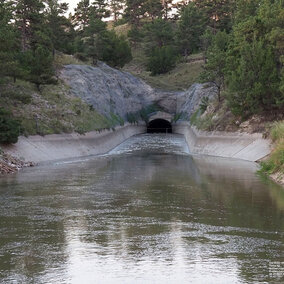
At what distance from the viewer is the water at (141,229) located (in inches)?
599

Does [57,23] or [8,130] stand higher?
[57,23]

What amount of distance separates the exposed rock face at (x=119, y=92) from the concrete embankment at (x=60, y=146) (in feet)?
30.1

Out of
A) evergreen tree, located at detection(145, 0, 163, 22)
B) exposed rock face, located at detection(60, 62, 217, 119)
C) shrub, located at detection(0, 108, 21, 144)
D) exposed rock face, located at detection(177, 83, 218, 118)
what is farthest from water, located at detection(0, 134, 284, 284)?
evergreen tree, located at detection(145, 0, 163, 22)

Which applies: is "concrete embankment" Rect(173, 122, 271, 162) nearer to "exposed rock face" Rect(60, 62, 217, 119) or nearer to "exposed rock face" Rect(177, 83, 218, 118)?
"exposed rock face" Rect(60, 62, 217, 119)

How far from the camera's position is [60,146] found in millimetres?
58625

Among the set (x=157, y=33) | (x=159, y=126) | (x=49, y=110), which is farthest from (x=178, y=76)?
(x=49, y=110)

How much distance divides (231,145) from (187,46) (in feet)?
284

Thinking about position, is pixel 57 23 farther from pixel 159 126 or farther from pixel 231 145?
pixel 231 145

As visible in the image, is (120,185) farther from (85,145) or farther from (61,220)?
(85,145)

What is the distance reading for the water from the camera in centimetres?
1521

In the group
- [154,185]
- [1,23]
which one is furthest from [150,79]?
[154,185]

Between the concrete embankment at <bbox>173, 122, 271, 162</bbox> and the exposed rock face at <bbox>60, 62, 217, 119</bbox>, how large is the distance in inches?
557

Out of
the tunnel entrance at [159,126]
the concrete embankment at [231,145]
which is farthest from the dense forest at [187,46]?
the tunnel entrance at [159,126]

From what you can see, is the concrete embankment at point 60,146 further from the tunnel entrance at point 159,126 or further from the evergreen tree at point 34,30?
the tunnel entrance at point 159,126
